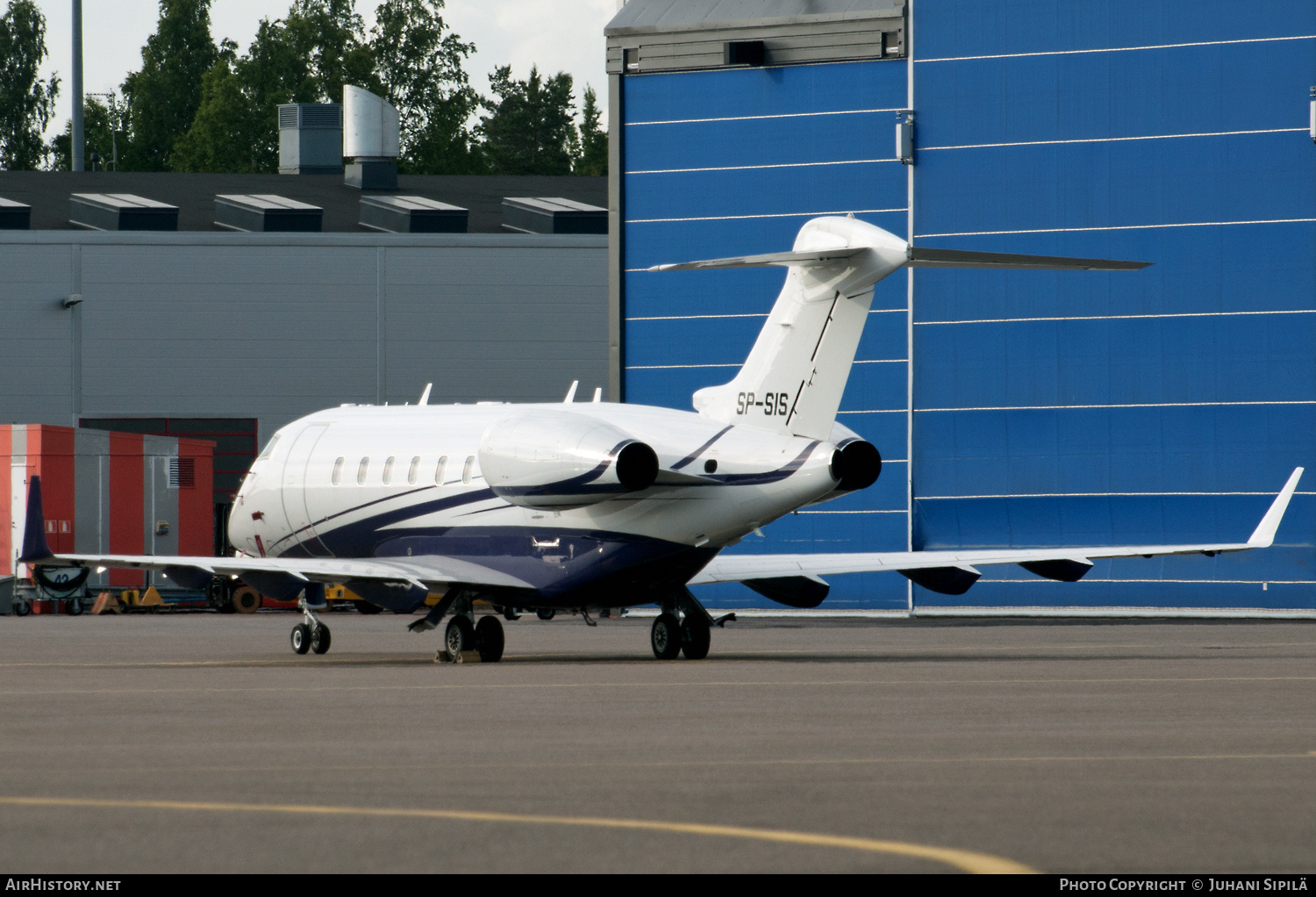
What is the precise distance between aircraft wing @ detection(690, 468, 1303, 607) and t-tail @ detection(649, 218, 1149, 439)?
359cm

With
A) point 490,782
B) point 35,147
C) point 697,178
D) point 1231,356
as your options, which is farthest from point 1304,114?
point 35,147

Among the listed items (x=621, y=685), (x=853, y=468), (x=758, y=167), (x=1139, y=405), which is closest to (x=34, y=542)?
(x=621, y=685)

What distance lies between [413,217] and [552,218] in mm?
4814

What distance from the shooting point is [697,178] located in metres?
45.3

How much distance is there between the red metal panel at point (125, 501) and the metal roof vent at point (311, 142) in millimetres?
31619

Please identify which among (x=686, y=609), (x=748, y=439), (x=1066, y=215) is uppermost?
(x=1066, y=215)

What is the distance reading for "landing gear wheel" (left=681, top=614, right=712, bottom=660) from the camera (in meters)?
25.7

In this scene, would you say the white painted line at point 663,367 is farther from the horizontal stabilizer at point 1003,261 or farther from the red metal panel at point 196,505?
the horizontal stabilizer at point 1003,261

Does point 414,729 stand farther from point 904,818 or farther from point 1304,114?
point 1304,114

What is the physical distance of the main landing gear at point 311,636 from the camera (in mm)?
28025

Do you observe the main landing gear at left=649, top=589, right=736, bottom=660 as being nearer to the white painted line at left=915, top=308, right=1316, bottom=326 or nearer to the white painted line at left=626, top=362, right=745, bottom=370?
the white painted line at left=915, top=308, right=1316, bottom=326

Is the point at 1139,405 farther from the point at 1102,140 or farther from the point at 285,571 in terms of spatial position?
the point at 285,571

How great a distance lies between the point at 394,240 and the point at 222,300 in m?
5.85
